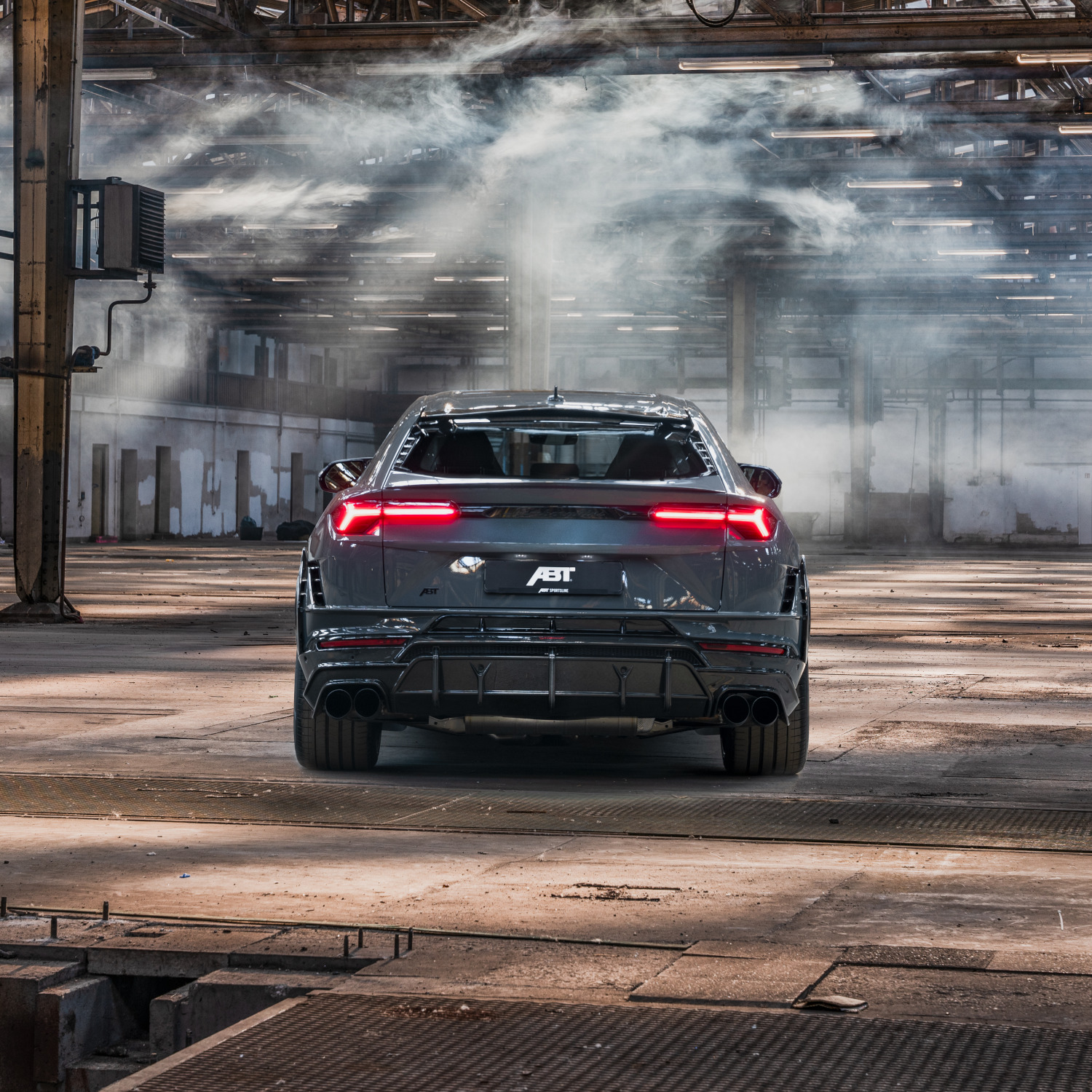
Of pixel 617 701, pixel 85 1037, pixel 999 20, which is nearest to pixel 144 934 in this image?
pixel 85 1037

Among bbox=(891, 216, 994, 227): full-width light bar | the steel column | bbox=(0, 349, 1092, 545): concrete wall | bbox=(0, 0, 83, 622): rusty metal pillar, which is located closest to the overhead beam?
bbox=(0, 0, 83, 622): rusty metal pillar

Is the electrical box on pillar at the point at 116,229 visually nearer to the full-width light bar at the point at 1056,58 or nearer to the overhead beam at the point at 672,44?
the overhead beam at the point at 672,44

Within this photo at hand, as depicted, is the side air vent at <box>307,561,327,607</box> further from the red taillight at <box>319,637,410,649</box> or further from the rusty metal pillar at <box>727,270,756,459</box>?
the rusty metal pillar at <box>727,270,756,459</box>

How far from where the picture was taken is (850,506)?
50344 millimetres

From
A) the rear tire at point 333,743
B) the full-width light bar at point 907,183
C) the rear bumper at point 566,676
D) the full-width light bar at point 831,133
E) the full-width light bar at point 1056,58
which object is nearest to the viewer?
the rear bumper at point 566,676

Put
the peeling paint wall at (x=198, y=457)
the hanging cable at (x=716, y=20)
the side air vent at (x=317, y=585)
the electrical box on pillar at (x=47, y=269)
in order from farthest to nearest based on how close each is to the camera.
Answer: the peeling paint wall at (x=198, y=457) → the hanging cable at (x=716, y=20) → the electrical box on pillar at (x=47, y=269) → the side air vent at (x=317, y=585)

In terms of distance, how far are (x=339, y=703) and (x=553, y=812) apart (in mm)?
896

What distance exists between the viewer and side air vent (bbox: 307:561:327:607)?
6312 millimetres

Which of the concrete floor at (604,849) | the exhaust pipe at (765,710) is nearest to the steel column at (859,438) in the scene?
the concrete floor at (604,849)

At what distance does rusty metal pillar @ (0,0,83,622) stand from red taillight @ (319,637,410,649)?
31.9 feet

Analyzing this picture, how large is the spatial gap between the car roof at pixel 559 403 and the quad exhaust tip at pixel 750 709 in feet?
3.89

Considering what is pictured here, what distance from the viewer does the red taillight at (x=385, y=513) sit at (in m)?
6.19

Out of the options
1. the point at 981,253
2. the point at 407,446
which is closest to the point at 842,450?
the point at 981,253

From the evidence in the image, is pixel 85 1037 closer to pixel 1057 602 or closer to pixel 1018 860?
pixel 1018 860
